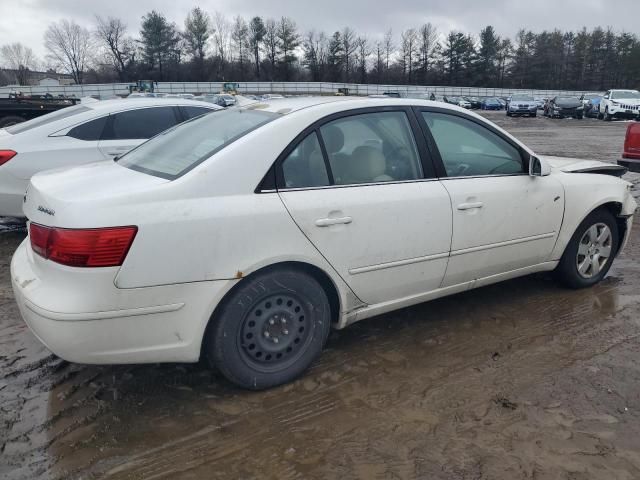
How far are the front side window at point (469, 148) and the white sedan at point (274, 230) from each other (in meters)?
0.01

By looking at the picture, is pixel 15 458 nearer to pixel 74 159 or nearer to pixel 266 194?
pixel 266 194

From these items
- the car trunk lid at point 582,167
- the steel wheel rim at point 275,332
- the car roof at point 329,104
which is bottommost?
the steel wheel rim at point 275,332

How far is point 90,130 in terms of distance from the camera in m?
6.00

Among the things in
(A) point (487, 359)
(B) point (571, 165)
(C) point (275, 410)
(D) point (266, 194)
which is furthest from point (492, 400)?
(B) point (571, 165)

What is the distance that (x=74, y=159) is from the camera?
5.80 m

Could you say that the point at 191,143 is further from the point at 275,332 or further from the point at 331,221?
the point at 275,332

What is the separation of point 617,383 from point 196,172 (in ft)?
8.90

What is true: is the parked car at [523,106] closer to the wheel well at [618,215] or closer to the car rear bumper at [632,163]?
the car rear bumper at [632,163]

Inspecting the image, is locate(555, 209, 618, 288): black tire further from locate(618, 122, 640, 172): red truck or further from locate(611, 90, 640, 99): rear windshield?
locate(611, 90, 640, 99): rear windshield

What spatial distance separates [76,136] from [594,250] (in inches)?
212

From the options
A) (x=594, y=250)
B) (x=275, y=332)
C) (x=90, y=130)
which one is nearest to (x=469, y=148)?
(x=594, y=250)

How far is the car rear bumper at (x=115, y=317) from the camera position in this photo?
8.11ft

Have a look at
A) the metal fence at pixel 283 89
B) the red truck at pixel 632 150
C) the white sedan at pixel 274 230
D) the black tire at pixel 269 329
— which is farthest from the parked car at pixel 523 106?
the black tire at pixel 269 329

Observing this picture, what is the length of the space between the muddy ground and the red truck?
14.4ft
